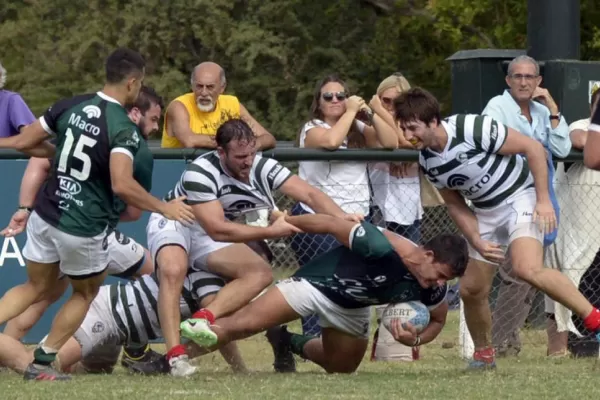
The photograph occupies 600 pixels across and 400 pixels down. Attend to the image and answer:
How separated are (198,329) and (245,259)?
0.73 m

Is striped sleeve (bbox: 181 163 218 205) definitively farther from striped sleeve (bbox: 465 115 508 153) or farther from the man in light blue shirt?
the man in light blue shirt

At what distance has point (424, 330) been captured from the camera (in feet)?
29.3

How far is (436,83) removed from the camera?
2762 cm

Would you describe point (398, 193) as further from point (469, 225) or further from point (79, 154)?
point (79, 154)

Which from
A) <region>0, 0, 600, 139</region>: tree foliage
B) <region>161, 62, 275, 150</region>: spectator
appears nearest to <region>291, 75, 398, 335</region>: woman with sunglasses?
<region>161, 62, 275, 150</region>: spectator

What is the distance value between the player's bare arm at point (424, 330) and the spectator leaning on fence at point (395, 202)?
142 centimetres

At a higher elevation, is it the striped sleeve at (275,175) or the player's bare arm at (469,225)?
the striped sleeve at (275,175)

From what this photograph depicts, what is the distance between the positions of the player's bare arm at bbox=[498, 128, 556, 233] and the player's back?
7.53ft

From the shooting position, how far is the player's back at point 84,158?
8.31 metres

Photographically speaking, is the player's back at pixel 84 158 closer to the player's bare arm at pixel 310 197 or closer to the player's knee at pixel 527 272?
the player's bare arm at pixel 310 197

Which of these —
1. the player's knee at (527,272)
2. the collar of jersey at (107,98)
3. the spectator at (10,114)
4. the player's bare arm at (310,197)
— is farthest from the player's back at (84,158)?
the player's knee at (527,272)

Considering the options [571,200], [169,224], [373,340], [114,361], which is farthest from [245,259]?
[571,200]

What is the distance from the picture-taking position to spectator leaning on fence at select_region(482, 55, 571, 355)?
1013 cm

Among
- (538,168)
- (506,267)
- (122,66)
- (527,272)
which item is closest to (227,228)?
(122,66)
